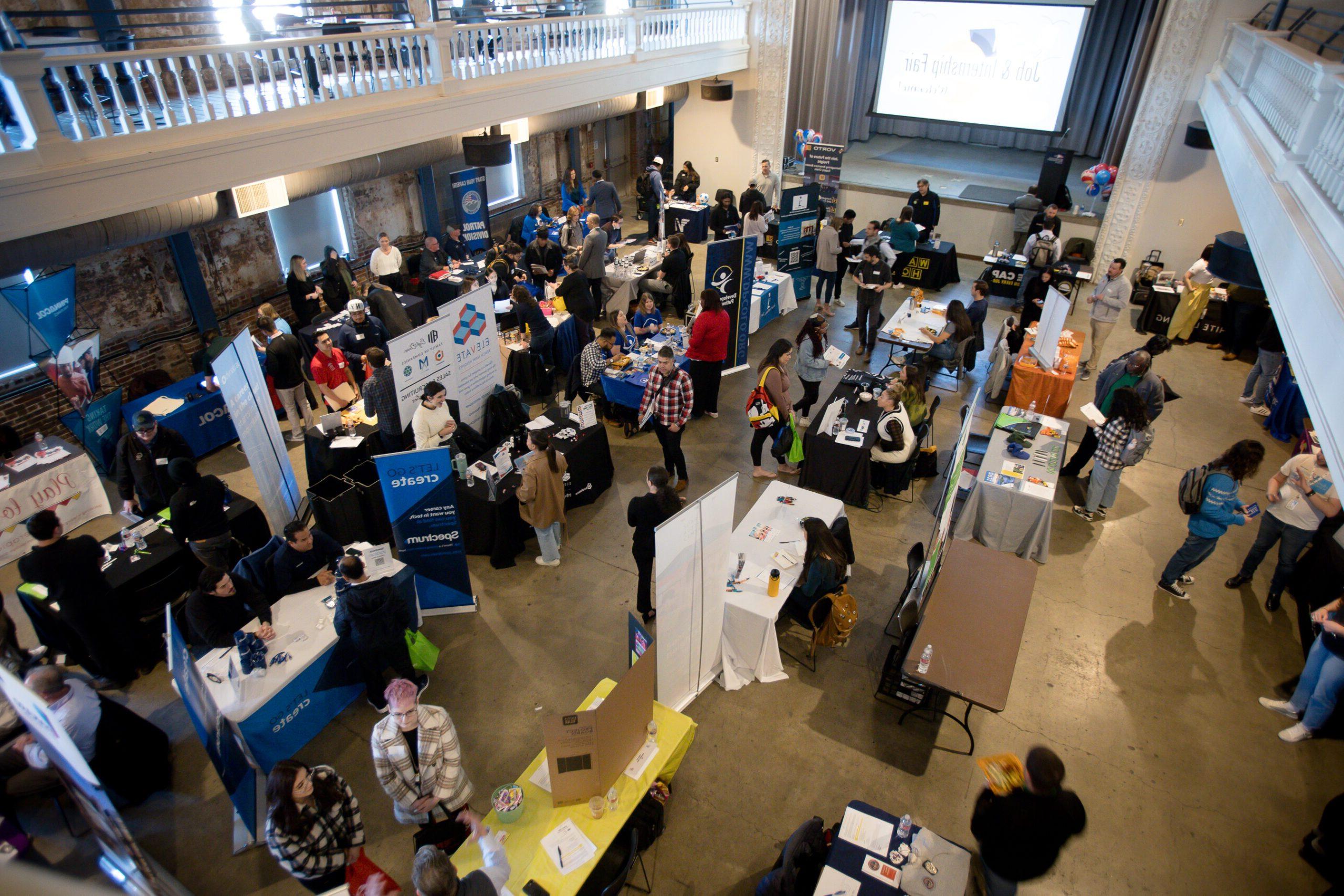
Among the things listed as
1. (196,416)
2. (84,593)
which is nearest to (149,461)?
(84,593)

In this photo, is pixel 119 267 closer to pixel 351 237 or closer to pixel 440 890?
pixel 351 237

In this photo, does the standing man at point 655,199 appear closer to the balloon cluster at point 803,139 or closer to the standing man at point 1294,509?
the balloon cluster at point 803,139

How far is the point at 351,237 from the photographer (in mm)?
10719

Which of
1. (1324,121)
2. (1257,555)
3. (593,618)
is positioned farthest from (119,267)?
(1257,555)

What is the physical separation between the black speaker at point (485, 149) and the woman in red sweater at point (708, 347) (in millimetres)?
3321

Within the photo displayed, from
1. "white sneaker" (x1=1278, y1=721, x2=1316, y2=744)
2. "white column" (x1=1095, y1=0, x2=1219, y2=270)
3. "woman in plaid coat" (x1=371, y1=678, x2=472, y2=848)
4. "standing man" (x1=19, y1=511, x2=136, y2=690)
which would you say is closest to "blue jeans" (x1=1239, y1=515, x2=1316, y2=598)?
"white sneaker" (x1=1278, y1=721, x2=1316, y2=744)

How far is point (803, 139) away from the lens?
49.8 ft

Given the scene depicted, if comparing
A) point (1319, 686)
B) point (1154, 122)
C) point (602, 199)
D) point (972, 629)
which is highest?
point (1154, 122)

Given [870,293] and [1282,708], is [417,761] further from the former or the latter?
[870,293]

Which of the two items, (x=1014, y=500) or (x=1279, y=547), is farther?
(x=1014, y=500)

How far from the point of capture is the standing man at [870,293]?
9258mm

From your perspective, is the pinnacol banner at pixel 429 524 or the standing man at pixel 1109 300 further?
the standing man at pixel 1109 300

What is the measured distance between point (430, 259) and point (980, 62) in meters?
10.3

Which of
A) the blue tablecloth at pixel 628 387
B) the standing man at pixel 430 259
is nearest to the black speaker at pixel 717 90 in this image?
the standing man at pixel 430 259
